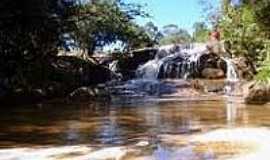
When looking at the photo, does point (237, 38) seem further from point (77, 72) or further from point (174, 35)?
point (174, 35)

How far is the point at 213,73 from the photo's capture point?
Answer: 3275 cm

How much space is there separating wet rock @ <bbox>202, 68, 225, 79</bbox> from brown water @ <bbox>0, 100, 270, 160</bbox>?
1041 cm

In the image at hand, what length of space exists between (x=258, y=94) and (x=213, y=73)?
1140cm

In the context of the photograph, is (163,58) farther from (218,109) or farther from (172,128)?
(172,128)

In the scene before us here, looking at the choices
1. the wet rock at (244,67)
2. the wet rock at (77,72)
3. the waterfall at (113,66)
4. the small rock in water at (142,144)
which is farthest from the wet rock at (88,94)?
the small rock in water at (142,144)

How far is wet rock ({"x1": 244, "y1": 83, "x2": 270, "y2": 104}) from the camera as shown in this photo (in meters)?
21.1

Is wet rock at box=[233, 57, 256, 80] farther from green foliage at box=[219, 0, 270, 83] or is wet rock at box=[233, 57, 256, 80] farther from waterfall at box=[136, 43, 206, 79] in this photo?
waterfall at box=[136, 43, 206, 79]

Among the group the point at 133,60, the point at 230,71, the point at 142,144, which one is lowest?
the point at 142,144

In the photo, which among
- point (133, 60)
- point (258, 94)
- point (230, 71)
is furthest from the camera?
point (133, 60)

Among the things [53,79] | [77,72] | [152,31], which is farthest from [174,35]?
[53,79]

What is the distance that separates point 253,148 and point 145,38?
34977 mm

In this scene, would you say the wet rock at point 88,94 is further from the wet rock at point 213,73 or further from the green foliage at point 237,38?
the wet rock at point 213,73

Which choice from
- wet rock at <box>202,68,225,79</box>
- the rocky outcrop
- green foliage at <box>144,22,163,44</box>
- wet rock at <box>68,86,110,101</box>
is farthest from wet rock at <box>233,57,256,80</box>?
green foliage at <box>144,22,163,44</box>

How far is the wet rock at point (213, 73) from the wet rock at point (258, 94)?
10933mm
